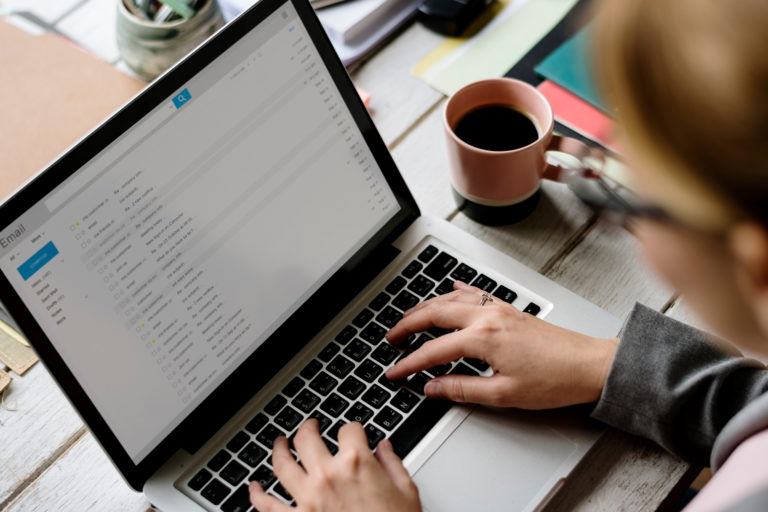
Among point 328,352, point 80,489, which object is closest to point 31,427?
point 80,489

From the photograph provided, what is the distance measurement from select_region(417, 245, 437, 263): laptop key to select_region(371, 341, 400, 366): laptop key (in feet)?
0.35

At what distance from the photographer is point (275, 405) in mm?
762

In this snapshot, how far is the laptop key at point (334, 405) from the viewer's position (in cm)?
75

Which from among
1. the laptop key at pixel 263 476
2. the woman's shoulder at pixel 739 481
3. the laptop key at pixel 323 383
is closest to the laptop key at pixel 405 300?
the laptop key at pixel 323 383

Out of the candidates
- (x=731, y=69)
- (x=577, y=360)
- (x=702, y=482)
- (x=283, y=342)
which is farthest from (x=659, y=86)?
(x=702, y=482)

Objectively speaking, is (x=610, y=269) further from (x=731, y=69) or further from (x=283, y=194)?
(x=731, y=69)

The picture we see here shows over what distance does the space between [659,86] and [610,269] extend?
453mm

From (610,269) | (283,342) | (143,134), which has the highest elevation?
(143,134)

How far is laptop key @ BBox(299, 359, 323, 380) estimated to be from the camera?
776 millimetres

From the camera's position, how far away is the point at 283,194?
76 centimetres

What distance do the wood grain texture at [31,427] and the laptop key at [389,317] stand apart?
308 mm

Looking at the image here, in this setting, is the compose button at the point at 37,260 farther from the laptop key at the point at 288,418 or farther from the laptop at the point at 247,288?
the laptop key at the point at 288,418

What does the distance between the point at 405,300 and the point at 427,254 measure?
6cm

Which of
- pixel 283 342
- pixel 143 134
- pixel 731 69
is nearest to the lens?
pixel 731 69
